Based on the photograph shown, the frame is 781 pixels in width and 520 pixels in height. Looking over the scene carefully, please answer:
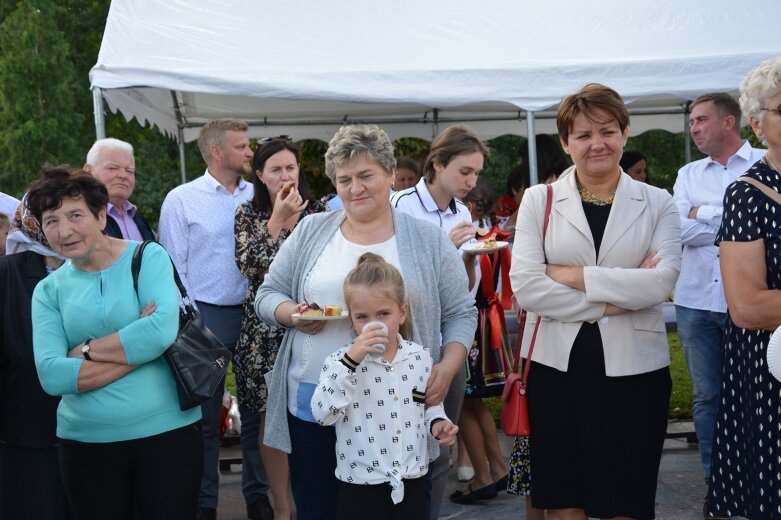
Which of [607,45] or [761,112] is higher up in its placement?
[607,45]

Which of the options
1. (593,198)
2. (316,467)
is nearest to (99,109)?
(316,467)

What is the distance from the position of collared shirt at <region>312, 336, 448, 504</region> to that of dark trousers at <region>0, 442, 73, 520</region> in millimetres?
1382

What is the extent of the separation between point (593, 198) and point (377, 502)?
1.51 m

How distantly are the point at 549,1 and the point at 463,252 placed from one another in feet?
12.3

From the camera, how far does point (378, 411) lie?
343 centimetres

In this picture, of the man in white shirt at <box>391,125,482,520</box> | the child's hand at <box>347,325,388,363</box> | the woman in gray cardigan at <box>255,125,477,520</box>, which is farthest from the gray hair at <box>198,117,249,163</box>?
the child's hand at <box>347,325,388,363</box>

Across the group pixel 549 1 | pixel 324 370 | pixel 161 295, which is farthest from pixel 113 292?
pixel 549 1

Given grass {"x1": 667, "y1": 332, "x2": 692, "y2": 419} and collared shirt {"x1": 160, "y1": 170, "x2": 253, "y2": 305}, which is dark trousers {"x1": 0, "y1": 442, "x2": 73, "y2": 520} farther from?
grass {"x1": 667, "y1": 332, "x2": 692, "y2": 419}

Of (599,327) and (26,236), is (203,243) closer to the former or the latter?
(26,236)

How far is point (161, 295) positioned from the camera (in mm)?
3719

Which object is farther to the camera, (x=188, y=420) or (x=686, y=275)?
(x=686, y=275)

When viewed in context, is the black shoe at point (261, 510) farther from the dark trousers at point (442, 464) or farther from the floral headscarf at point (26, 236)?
the floral headscarf at point (26, 236)

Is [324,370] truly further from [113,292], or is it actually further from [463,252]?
[463,252]

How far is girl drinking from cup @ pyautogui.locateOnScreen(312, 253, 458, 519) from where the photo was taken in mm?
3404
